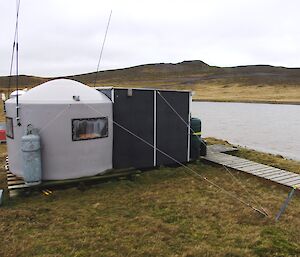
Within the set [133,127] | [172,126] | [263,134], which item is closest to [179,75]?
[263,134]

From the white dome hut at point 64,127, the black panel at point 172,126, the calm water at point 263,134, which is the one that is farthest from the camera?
the calm water at point 263,134

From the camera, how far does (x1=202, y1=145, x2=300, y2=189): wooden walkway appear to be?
411 inches

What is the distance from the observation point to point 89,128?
1002cm

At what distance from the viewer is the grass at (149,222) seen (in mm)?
6258

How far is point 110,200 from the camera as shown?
893 cm

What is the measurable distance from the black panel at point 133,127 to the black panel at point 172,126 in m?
0.36

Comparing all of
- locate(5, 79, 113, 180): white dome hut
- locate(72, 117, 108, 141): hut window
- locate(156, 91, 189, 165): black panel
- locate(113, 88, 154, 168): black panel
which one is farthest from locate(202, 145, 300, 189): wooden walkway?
locate(5, 79, 113, 180): white dome hut

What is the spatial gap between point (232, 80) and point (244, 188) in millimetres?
102635

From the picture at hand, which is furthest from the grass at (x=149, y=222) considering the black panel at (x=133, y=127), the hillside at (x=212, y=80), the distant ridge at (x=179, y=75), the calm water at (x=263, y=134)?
the distant ridge at (x=179, y=75)

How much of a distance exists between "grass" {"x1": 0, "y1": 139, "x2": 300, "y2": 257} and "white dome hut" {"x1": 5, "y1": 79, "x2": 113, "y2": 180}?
79 centimetres

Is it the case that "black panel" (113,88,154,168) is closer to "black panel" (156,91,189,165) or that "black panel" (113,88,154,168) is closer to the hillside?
"black panel" (156,91,189,165)

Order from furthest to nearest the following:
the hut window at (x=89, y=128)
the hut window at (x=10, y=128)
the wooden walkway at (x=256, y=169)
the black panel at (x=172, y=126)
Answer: the black panel at (x=172, y=126)
the wooden walkway at (x=256, y=169)
the hut window at (x=10, y=128)
the hut window at (x=89, y=128)

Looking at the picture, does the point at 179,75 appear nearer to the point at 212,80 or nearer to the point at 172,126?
the point at 212,80

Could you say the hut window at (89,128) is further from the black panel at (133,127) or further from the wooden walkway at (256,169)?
the wooden walkway at (256,169)
